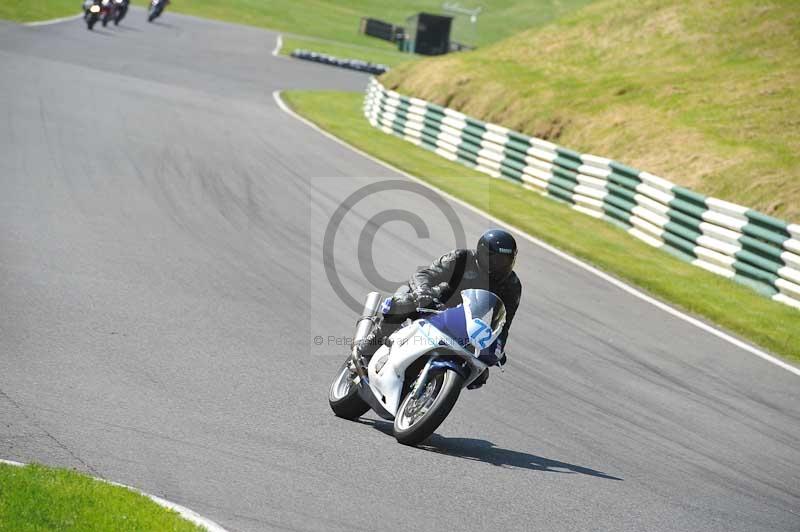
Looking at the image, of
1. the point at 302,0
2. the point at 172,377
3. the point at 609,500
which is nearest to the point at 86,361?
the point at 172,377

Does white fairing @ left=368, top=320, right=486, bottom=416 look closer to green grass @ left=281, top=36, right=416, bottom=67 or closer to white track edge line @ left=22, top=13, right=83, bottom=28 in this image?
white track edge line @ left=22, top=13, right=83, bottom=28

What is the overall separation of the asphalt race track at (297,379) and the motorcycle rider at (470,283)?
2.80 ft

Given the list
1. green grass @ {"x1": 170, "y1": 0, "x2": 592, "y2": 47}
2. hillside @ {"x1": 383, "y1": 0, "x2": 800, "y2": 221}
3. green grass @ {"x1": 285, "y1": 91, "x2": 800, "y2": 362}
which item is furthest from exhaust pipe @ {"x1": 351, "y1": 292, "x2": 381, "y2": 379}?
green grass @ {"x1": 170, "y1": 0, "x2": 592, "y2": 47}

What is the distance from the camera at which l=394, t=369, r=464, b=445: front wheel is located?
7.34 m

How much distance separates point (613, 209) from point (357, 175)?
16.7 feet

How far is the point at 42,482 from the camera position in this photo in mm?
5551

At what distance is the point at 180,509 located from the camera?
18.5 feet

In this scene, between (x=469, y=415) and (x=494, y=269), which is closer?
(x=494, y=269)

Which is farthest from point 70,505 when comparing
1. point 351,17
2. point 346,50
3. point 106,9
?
point 351,17

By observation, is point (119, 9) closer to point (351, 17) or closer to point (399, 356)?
point (351, 17)

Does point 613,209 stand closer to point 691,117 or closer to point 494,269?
point 691,117

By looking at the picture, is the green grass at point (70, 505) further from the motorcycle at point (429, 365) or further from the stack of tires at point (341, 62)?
the stack of tires at point (341, 62)

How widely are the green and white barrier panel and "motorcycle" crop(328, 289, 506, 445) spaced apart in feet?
31.3

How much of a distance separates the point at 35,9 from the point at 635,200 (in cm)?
3848
